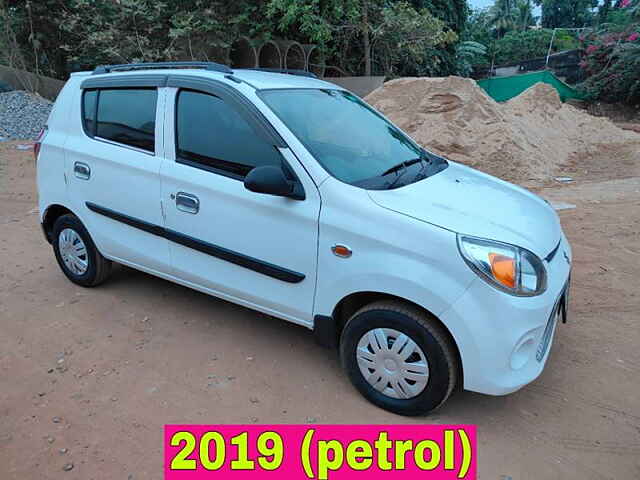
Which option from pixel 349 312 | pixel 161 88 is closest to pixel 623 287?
pixel 349 312

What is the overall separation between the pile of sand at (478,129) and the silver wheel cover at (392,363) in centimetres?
682

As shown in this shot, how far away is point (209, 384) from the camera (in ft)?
9.74

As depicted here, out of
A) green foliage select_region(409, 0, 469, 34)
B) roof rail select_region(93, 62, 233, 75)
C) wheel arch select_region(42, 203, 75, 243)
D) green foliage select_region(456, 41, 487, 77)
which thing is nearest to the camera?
roof rail select_region(93, 62, 233, 75)

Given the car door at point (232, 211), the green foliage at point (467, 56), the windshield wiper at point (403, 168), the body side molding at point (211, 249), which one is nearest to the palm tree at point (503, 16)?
the green foliage at point (467, 56)

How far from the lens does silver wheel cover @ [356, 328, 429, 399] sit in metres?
2.55

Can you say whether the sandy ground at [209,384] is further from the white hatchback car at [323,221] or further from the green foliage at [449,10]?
the green foliage at [449,10]

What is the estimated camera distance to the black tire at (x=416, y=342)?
2.48 metres

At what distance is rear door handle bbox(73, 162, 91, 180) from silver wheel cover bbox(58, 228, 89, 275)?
52cm

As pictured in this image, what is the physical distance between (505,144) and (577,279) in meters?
5.47

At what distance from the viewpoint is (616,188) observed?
7609 millimetres

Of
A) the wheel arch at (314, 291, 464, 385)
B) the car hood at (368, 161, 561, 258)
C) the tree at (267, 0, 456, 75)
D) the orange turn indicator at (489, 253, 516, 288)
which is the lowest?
the wheel arch at (314, 291, 464, 385)

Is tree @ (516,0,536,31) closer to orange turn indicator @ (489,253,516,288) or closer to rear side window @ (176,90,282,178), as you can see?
rear side window @ (176,90,282,178)

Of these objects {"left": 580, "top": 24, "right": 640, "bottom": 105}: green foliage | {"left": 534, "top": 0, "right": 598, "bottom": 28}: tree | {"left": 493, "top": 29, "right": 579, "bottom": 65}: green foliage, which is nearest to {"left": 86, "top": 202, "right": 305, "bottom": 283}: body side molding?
{"left": 580, "top": 24, "right": 640, "bottom": 105}: green foliage

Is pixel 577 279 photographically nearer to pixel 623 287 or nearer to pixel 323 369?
pixel 623 287
